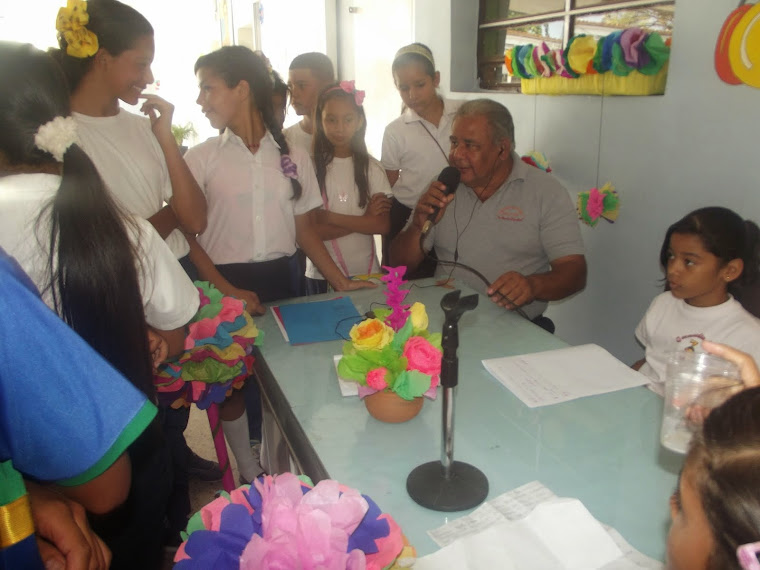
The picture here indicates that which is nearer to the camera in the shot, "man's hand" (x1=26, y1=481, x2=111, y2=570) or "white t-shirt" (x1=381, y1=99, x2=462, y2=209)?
"man's hand" (x1=26, y1=481, x2=111, y2=570)

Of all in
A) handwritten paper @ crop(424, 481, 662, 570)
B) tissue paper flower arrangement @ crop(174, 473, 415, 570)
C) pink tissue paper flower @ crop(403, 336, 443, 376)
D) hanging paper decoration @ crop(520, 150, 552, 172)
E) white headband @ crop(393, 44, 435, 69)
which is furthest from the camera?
white headband @ crop(393, 44, 435, 69)

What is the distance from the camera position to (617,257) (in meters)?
2.47

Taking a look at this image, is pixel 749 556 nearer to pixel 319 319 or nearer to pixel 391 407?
pixel 391 407

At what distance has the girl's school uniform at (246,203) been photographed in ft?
6.81

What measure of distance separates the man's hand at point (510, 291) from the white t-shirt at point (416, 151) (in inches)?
43.2

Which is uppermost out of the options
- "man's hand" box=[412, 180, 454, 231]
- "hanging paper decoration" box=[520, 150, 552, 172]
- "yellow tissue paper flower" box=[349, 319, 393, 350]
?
"hanging paper decoration" box=[520, 150, 552, 172]

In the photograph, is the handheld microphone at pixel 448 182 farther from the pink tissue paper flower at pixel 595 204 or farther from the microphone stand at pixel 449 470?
the microphone stand at pixel 449 470

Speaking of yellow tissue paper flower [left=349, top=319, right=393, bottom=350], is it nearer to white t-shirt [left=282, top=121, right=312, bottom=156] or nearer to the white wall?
the white wall

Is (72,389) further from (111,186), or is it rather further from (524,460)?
(111,186)

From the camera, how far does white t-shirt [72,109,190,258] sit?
164cm

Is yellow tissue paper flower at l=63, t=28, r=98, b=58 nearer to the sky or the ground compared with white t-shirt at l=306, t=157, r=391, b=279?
nearer to the sky

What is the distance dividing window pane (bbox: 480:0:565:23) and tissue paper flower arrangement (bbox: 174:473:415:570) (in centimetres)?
276

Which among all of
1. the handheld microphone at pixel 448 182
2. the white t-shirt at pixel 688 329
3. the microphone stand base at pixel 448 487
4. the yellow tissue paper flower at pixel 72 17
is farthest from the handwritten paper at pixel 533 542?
the yellow tissue paper flower at pixel 72 17

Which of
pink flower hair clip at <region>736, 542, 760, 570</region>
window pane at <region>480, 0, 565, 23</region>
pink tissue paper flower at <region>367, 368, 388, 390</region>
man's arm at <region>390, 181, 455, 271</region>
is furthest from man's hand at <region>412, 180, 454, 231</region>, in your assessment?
pink flower hair clip at <region>736, 542, 760, 570</region>
